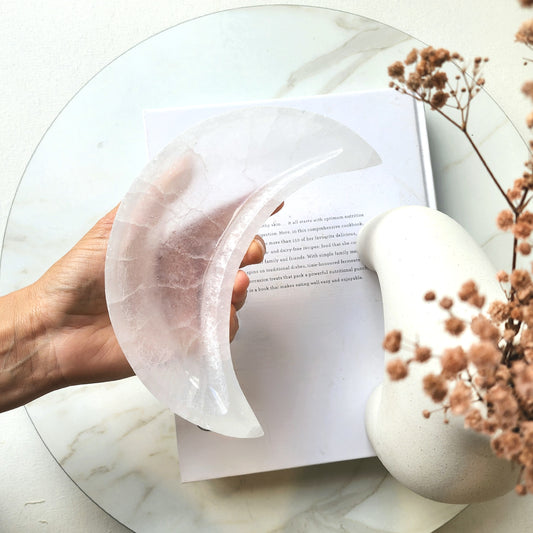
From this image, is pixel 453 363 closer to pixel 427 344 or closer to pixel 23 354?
pixel 427 344

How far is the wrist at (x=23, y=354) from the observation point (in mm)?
544

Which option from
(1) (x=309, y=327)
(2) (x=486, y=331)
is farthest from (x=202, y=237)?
(2) (x=486, y=331)

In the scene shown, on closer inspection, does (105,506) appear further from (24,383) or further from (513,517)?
(513,517)

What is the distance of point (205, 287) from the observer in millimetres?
461

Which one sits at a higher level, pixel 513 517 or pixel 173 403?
pixel 173 403

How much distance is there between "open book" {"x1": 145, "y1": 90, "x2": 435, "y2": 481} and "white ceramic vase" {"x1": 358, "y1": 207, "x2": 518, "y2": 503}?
72mm

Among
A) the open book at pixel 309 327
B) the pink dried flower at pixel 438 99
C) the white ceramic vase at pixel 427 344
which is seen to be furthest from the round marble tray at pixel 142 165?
the pink dried flower at pixel 438 99

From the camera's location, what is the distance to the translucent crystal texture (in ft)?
1.41

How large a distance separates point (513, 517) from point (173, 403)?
0.42 metres

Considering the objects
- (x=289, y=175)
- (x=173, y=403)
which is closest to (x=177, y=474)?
(x=173, y=403)

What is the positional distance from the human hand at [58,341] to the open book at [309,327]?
0.32 ft

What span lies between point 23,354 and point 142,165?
0.20 meters

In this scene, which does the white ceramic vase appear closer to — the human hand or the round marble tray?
the round marble tray

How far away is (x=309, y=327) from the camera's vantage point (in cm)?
57
